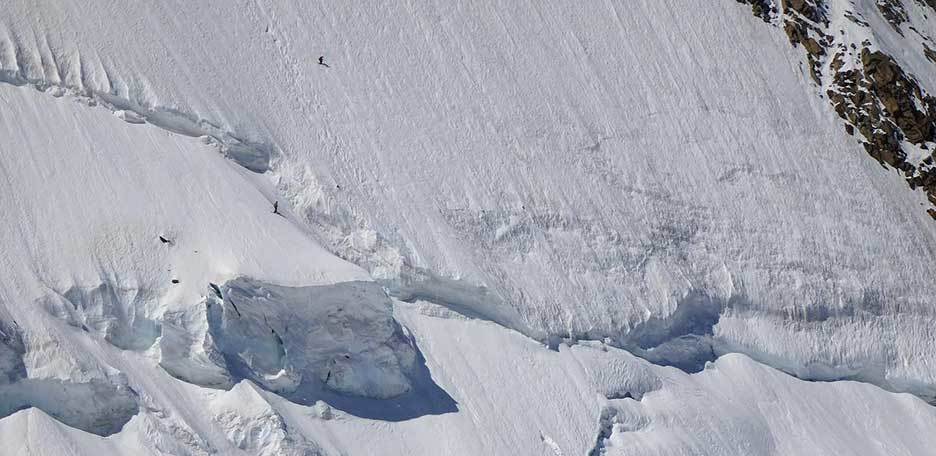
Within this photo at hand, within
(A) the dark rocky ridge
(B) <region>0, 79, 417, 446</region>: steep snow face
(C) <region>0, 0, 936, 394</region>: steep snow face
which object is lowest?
(B) <region>0, 79, 417, 446</region>: steep snow face

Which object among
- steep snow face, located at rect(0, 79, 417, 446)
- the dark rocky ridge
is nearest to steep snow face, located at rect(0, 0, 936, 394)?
the dark rocky ridge

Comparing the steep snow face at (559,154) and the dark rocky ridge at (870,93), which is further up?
the dark rocky ridge at (870,93)

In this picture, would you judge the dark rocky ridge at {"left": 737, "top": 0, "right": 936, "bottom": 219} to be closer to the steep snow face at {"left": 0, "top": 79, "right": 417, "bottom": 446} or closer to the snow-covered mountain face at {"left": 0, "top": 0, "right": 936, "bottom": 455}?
the snow-covered mountain face at {"left": 0, "top": 0, "right": 936, "bottom": 455}

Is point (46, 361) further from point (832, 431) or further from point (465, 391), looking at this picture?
point (832, 431)

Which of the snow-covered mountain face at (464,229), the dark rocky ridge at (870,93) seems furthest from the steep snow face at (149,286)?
the dark rocky ridge at (870,93)

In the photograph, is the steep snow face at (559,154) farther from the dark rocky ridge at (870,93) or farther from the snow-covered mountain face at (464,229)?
the dark rocky ridge at (870,93)

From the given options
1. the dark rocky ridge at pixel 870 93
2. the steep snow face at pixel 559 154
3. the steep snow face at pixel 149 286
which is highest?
the dark rocky ridge at pixel 870 93

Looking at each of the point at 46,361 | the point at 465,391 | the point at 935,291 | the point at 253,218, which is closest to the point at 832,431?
the point at 935,291
